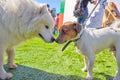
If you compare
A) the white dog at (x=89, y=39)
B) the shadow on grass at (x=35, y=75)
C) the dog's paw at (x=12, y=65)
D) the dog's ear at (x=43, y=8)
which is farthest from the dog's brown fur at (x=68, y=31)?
the dog's paw at (x=12, y=65)

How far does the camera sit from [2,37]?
289 centimetres

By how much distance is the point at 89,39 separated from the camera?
10.2 ft

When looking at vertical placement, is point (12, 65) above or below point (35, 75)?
above

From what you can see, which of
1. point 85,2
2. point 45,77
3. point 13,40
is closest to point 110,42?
point 45,77

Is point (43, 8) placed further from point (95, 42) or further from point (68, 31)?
point (95, 42)

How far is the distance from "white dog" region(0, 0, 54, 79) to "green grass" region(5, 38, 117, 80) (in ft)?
1.78

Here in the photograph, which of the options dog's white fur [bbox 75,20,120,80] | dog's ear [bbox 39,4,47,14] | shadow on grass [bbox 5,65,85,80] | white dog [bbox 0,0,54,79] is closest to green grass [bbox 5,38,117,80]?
shadow on grass [bbox 5,65,85,80]

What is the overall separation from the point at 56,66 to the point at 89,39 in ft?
2.84

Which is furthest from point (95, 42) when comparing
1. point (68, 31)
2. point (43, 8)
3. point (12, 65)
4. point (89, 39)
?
point (12, 65)

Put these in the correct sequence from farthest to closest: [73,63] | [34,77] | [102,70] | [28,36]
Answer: [73,63] → [102,70] → [34,77] → [28,36]

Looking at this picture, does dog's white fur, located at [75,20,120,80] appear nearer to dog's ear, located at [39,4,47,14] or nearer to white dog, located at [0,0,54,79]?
white dog, located at [0,0,54,79]

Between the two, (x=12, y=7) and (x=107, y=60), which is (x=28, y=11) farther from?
(x=107, y=60)

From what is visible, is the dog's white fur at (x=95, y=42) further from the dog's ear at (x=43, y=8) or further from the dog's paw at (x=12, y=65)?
the dog's paw at (x=12, y=65)

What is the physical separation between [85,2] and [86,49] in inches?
94.1
